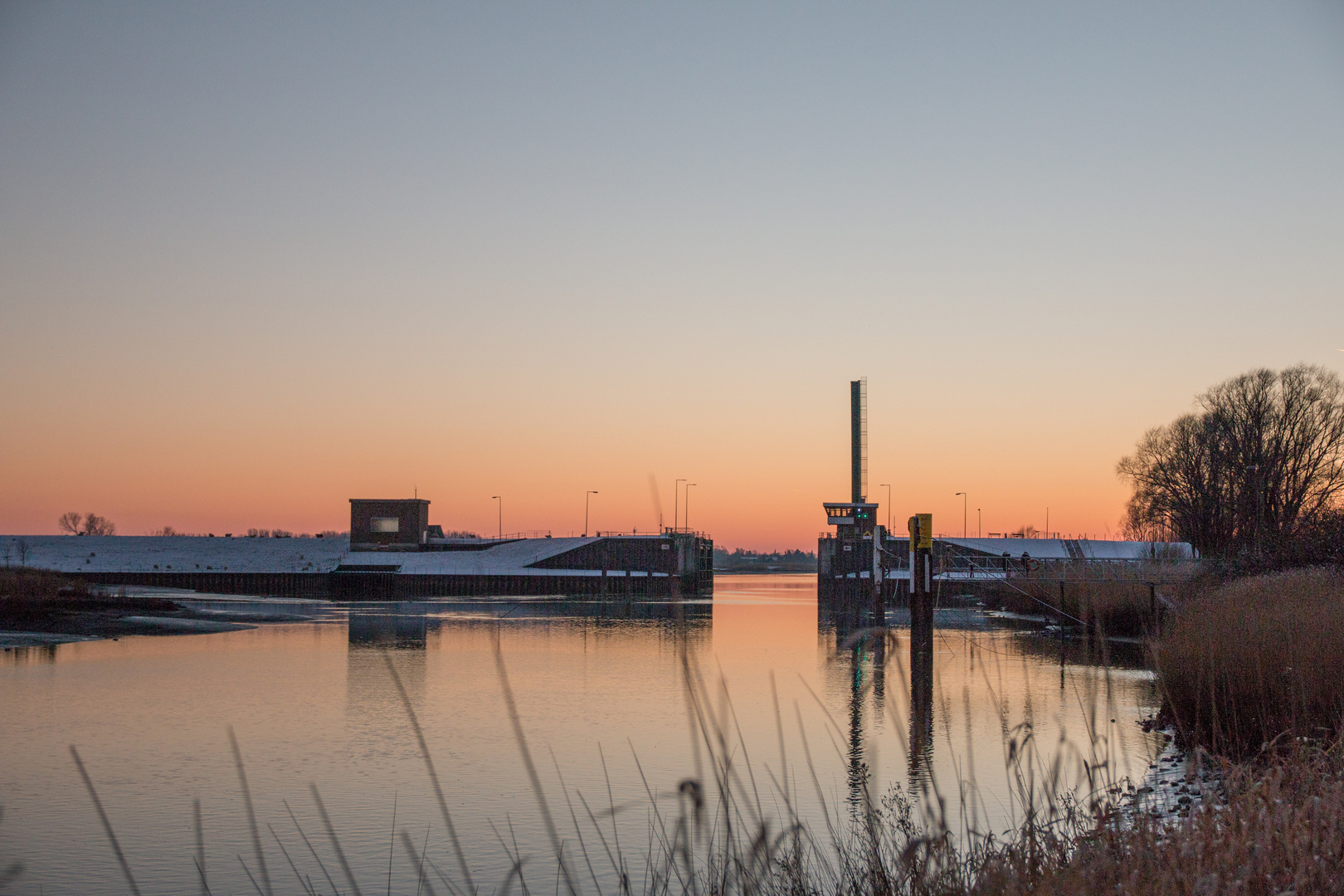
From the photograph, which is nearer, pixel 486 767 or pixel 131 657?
pixel 486 767

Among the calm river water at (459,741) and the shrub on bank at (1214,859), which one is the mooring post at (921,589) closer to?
the calm river water at (459,741)

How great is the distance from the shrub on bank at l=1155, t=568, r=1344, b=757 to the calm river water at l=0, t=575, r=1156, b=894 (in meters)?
1.20

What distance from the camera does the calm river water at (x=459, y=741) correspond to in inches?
410

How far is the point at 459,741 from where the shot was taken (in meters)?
16.5

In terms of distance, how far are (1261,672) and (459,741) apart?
1071 cm

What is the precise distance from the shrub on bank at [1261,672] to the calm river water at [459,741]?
1.20 m

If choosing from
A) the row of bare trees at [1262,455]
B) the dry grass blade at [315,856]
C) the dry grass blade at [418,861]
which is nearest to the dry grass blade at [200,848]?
the dry grass blade at [315,856]

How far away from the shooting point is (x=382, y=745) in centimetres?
1633

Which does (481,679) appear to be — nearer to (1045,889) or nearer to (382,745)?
(382,745)

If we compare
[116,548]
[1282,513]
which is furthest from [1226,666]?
[116,548]

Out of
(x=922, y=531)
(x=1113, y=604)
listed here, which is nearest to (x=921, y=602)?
(x=922, y=531)

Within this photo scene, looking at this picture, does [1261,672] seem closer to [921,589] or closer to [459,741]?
[459,741]

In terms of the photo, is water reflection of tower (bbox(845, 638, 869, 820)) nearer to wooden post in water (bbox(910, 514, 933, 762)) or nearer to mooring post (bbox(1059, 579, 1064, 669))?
wooden post in water (bbox(910, 514, 933, 762))

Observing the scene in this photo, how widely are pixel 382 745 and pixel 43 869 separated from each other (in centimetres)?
644
